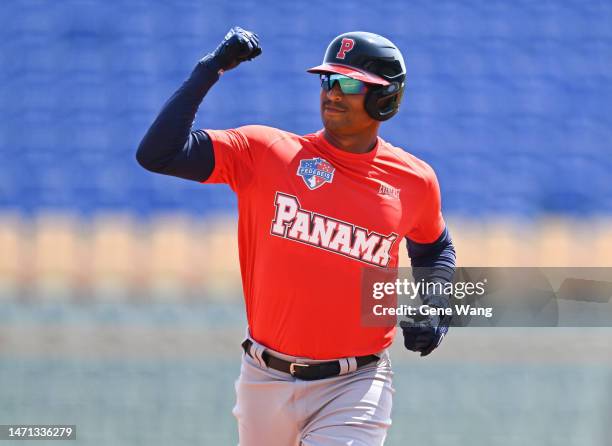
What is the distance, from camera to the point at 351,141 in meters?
3.02

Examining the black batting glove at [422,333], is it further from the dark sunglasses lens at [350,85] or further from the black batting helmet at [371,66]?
the dark sunglasses lens at [350,85]

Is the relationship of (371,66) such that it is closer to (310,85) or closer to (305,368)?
(305,368)

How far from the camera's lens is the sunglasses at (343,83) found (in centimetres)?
295

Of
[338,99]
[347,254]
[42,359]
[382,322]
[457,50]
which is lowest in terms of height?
[42,359]

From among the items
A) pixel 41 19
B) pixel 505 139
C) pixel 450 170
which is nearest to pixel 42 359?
pixel 41 19

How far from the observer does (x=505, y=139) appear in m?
6.79

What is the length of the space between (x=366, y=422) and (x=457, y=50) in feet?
15.7

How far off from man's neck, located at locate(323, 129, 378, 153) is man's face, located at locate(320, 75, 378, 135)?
1.0 inches

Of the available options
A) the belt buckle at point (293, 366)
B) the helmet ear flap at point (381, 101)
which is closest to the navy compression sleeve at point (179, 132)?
the helmet ear flap at point (381, 101)

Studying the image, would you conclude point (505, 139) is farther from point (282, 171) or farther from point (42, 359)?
point (282, 171)

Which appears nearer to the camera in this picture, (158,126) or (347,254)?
(158,126)

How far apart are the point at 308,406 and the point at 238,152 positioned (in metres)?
0.82

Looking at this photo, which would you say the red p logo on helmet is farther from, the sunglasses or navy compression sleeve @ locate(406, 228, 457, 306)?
navy compression sleeve @ locate(406, 228, 457, 306)

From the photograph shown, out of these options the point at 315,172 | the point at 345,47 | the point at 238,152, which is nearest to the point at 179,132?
the point at 238,152
